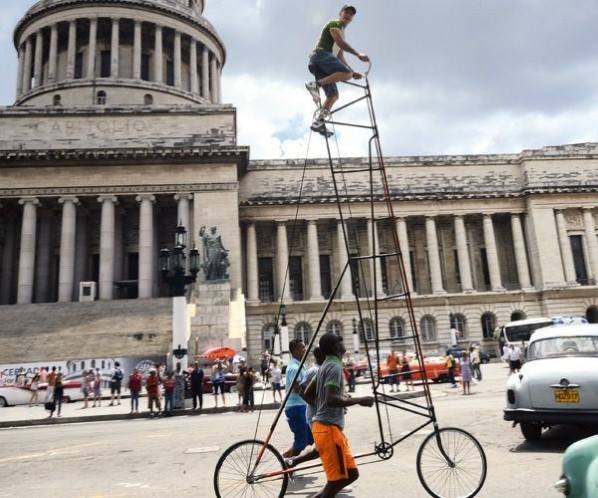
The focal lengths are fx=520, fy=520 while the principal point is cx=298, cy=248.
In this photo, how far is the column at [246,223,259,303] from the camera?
4349 cm

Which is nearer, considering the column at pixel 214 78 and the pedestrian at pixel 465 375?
the pedestrian at pixel 465 375

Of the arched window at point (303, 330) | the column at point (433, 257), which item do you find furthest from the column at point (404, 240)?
the arched window at point (303, 330)

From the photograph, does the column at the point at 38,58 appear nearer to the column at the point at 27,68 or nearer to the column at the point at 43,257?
the column at the point at 27,68

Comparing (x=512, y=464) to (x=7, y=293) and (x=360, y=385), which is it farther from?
(x=7, y=293)

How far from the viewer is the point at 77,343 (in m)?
27.3

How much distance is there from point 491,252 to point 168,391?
3654 cm

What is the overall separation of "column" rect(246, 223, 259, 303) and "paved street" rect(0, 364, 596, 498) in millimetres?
28959

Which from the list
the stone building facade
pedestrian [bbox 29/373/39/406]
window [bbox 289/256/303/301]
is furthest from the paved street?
window [bbox 289/256/303/301]

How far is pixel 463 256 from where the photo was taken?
151 ft

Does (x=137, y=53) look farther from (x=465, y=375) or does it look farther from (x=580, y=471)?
(x=580, y=471)

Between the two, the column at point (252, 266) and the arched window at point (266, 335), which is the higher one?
the column at point (252, 266)

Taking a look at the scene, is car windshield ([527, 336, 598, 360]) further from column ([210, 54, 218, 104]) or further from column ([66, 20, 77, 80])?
column ([210, 54, 218, 104])

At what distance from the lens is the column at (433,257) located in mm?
45594

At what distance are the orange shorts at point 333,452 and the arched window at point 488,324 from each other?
43.8 m
